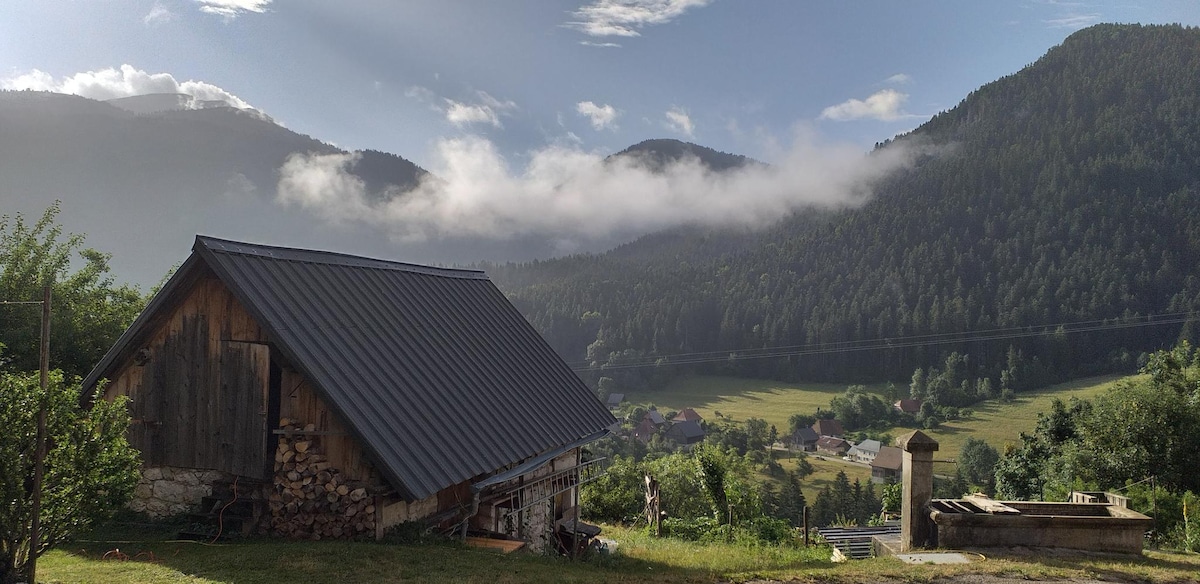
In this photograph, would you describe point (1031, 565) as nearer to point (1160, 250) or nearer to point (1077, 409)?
point (1077, 409)

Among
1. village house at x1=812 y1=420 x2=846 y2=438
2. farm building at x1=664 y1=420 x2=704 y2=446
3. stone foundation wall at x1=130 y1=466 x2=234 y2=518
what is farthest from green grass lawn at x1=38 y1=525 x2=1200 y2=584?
village house at x1=812 y1=420 x2=846 y2=438

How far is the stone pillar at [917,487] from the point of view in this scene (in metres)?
12.6

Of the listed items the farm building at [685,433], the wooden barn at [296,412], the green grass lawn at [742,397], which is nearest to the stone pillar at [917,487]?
the wooden barn at [296,412]

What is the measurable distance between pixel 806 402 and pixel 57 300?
10099 centimetres

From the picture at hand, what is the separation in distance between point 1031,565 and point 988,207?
161122 mm

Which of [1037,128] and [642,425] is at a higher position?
[1037,128]

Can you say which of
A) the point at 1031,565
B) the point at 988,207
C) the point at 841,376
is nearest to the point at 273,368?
the point at 1031,565

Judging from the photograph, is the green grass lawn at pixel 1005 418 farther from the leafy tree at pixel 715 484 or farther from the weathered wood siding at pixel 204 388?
the weathered wood siding at pixel 204 388

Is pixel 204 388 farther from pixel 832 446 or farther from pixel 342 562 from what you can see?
pixel 832 446

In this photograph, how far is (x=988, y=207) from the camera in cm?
15125

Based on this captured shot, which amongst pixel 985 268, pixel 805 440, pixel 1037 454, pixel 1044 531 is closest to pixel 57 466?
pixel 1044 531

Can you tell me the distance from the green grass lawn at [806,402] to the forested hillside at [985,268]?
4.96 m

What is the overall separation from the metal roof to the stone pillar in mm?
6620

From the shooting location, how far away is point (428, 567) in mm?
9531
